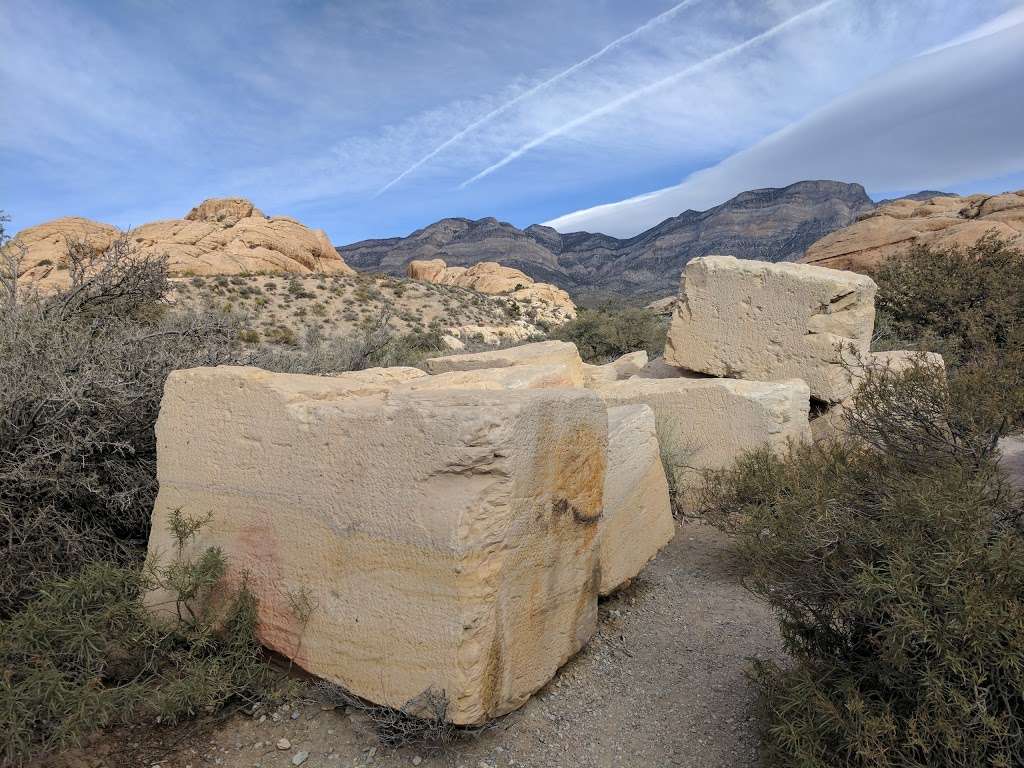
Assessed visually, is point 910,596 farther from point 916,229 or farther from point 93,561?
point 916,229

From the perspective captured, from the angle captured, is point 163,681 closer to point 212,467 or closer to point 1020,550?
point 212,467

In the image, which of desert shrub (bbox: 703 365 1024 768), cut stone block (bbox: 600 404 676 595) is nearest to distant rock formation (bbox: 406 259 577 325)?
cut stone block (bbox: 600 404 676 595)

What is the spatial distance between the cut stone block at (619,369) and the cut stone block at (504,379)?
252cm

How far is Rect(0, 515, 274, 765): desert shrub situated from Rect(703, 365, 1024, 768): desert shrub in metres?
2.12

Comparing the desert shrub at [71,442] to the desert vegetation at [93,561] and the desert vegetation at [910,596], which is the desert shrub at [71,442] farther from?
the desert vegetation at [910,596]

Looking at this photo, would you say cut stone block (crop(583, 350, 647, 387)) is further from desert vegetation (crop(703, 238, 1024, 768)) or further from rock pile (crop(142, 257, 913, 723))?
desert vegetation (crop(703, 238, 1024, 768))

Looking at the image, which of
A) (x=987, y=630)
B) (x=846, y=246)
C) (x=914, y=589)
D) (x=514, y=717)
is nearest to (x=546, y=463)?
(x=514, y=717)

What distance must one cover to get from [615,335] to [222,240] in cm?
2644

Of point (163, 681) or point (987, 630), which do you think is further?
point (163, 681)

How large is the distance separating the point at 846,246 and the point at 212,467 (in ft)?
59.6

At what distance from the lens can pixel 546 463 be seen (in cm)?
252

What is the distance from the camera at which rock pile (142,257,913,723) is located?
7.41 feet

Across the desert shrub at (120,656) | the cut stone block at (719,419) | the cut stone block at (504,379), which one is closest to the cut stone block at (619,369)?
the cut stone block at (719,419)

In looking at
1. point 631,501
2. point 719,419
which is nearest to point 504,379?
point 631,501
